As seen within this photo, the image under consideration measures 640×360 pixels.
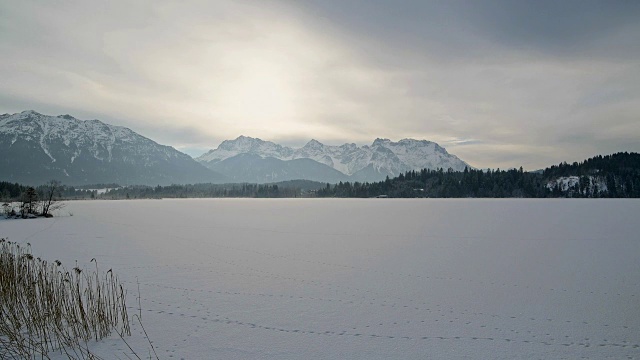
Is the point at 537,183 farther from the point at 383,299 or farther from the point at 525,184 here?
the point at 383,299

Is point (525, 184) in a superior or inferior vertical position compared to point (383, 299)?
superior

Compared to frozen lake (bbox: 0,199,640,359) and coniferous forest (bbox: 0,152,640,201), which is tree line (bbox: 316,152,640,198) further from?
frozen lake (bbox: 0,199,640,359)

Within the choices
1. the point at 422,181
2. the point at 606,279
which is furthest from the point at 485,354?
the point at 422,181

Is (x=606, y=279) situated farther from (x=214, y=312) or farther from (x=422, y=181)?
(x=422, y=181)

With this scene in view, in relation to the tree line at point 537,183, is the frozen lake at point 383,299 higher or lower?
lower

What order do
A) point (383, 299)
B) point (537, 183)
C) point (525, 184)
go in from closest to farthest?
1. point (383, 299)
2. point (525, 184)
3. point (537, 183)

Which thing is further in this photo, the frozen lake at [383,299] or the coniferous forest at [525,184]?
the coniferous forest at [525,184]

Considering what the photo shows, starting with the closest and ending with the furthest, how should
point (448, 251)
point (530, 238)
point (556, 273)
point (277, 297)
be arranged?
1. point (277, 297)
2. point (556, 273)
3. point (448, 251)
4. point (530, 238)

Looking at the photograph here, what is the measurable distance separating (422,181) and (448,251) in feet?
478

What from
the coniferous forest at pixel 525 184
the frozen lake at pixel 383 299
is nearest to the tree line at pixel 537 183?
the coniferous forest at pixel 525 184

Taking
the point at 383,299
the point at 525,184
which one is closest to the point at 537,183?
the point at 525,184

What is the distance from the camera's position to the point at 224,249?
16734 mm

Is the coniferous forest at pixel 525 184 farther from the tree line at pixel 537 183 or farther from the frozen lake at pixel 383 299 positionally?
the frozen lake at pixel 383 299

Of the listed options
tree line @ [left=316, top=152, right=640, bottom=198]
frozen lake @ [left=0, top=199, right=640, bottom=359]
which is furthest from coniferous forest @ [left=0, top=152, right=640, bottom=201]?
frozen lake @ [left=0, top=199, right=640, bottom=359]
